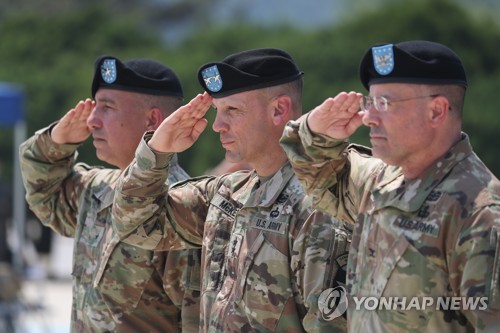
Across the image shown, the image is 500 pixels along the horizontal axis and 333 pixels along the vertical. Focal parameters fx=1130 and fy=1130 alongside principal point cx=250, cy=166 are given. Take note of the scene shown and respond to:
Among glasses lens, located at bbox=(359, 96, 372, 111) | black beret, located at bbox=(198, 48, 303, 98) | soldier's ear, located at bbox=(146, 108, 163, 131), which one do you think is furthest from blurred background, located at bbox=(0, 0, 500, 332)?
glasses lens, located at bbox=(359, 96, 372, 111)

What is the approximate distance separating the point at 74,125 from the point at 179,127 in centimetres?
141

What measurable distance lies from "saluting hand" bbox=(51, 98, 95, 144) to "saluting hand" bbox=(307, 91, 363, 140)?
2321mm

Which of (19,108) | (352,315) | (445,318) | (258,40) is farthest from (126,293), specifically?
(258,40)

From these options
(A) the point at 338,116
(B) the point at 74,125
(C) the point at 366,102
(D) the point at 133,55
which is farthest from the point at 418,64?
(D) the point at 133,55

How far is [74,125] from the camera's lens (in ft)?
20.3

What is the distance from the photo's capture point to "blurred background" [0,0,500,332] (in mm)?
13523

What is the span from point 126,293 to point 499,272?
2486mm

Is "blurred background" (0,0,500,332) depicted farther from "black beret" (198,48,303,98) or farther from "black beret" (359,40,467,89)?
"black beret" (359,40,467,89)

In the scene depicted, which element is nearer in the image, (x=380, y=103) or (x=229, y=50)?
(x=380, y=103)

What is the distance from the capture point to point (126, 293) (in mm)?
5590

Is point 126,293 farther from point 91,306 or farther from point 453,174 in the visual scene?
point 453,174

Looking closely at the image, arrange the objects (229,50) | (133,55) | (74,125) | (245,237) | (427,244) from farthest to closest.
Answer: (133,55), (229,50), (74,125), (245,237), (427,244)

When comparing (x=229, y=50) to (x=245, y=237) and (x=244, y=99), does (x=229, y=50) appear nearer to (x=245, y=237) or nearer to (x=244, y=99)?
(x=244, y=99)

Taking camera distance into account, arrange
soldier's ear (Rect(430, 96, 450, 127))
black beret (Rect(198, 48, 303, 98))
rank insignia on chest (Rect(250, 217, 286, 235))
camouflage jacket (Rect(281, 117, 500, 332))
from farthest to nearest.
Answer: black beret (Rect(198, 48, 303, 98)) → rank insignia on chest (Rect(250, 217, 286, 235)) → soldier's ear (Rect(430, 96, 450, 127)) → camouflage jacket (Rect(281, 117, 500, 332))
